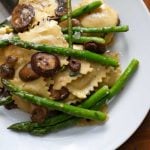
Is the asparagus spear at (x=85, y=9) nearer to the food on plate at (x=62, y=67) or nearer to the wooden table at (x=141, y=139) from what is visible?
the food on plate at (x=62, y=67)

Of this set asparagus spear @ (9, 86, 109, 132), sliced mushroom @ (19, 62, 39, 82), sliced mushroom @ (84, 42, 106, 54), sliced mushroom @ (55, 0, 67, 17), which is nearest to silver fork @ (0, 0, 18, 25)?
sliced mushroom @ (55, 0, 67, 17)

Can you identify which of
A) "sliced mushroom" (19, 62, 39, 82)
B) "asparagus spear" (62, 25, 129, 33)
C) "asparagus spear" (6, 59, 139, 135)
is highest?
"asparagus spear" (62, 25, 129, 33)

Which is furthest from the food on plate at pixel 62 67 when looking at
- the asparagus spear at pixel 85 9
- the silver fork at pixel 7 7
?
the silver fork at pixel 7 7

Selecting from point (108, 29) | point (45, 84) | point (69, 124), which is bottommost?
point (69, 124)

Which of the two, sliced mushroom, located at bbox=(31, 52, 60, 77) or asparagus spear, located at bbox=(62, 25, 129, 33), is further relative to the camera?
asparagus spear, located at bbox=(62, 25, 129, 33)

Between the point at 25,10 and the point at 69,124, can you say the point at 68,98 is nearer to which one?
the point at 69,124

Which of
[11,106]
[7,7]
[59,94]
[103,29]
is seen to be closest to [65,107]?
[59,94]

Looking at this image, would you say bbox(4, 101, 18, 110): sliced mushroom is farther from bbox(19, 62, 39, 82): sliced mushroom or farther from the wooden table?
the wooden table

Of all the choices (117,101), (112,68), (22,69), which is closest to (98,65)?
(112,68)
